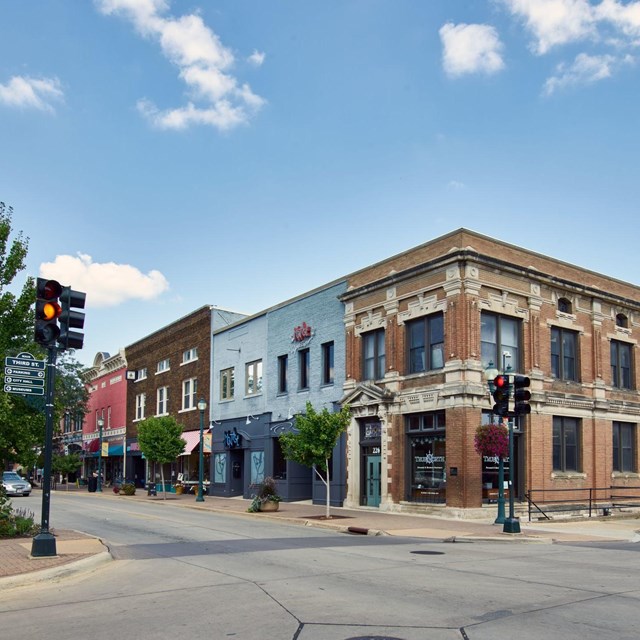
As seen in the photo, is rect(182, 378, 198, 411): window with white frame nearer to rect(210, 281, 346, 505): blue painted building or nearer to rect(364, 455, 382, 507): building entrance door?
rect(210, 281, 346, 505): blue painted building

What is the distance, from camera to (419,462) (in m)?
27.2

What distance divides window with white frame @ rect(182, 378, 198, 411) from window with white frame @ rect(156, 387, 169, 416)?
2.67m

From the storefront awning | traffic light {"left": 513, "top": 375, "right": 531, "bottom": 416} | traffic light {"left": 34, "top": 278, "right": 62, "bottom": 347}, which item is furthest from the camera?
the storefront awning

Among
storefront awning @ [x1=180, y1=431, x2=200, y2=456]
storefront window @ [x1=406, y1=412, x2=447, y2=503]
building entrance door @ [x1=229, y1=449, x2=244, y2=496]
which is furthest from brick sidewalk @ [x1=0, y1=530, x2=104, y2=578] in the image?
storefront awning @ [x1=180, y1=431, x2=200, y2=456]

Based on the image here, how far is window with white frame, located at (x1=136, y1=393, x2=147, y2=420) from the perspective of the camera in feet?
171

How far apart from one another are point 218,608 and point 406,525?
551 inches

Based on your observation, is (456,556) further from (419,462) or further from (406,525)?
(419,462)

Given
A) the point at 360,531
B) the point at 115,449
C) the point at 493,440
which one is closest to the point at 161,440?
the point at 115,449

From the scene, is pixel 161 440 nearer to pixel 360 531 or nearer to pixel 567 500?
pixel 360 531

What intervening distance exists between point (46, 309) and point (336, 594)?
700 centimetres

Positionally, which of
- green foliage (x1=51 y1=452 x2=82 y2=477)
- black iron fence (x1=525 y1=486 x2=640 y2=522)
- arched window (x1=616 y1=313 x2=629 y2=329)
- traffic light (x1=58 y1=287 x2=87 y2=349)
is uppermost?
arched window (x1=616 y1=313 x2=629 y2=329)

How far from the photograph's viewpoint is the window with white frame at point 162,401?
48.5 metres

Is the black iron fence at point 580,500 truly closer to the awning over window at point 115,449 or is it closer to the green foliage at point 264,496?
the green foliage at point 264,496

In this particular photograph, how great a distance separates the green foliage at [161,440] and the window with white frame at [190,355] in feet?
20.1
